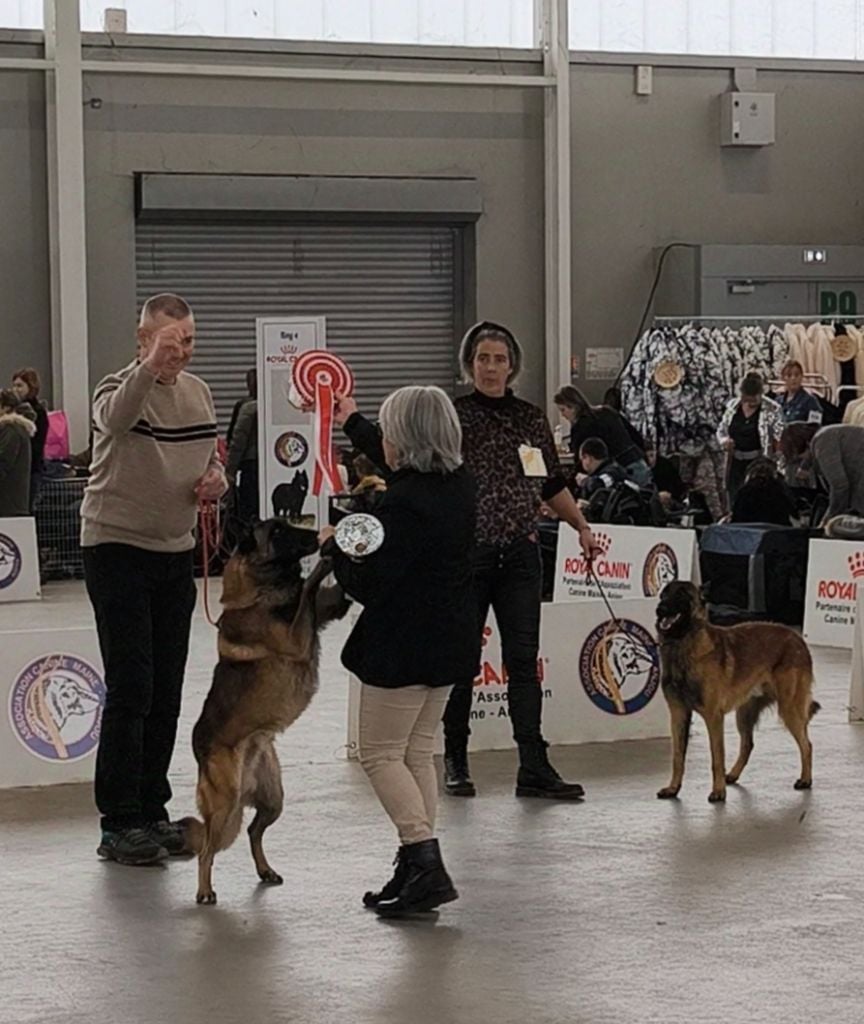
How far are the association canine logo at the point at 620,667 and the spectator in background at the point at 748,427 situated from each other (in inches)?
249

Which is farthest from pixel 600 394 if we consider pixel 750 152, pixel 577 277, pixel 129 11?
pixel 129 11

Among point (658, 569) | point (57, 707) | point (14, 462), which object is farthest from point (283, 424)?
point (57, 707)

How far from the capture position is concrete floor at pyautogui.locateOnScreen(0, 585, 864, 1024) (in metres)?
4.01

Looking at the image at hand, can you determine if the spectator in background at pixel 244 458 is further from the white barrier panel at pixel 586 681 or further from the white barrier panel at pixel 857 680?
the white barrier panel at pixel 857 680

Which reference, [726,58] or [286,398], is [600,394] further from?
[286,398]

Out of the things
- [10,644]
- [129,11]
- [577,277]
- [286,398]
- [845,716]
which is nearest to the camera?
[10,644]

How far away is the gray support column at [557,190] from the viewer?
16.3 m

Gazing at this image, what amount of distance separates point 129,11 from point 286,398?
4.86 meters

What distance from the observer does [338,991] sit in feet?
13.4

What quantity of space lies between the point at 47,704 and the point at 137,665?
142cm

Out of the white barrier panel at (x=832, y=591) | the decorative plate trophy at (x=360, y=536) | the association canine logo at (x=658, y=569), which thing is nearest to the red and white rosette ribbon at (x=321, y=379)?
the association canine logo at (x=658, y=569)

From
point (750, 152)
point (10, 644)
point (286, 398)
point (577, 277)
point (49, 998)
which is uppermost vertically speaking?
point (750, 152)

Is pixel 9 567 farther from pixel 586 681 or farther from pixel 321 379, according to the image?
pixel 586 681

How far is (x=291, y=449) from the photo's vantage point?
12344mm
